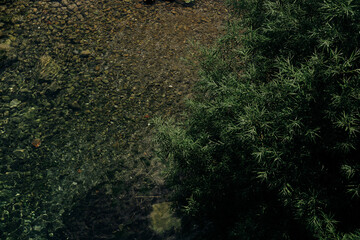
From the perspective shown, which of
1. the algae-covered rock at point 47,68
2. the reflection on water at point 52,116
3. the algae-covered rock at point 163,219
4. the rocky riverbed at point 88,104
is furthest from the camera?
the algae-covered rock at point 47,68

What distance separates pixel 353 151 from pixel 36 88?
20.1 feet

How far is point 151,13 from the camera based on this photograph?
7.28 m

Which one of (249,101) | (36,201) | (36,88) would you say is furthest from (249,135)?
(36,88)

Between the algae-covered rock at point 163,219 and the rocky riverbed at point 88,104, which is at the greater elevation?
the rocky riverbed at point 88,104

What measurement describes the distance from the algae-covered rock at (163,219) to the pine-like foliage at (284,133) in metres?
0.63

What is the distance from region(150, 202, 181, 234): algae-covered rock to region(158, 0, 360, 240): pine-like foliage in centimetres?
63

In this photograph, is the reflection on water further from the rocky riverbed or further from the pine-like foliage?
the pine-like foliage

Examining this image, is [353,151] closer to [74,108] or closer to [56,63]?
[74,108]

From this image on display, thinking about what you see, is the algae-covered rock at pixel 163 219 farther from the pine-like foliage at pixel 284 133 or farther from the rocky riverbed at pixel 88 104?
the pine-like foliage at pixel 284 133

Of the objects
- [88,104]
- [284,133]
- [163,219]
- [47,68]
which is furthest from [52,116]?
[284,133]

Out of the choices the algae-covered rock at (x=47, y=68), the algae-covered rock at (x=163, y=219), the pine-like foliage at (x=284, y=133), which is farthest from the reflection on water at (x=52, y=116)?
the pine-like foliage at (x=284, y=133)

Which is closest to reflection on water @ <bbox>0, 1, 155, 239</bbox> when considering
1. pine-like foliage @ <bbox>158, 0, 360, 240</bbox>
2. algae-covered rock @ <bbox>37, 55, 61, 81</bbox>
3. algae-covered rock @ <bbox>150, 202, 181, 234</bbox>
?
algae-covered rock @ <bbox>37, 55, 61, 81</bbox>

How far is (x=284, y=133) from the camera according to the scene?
317 cm

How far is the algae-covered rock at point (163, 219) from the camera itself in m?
4.86
